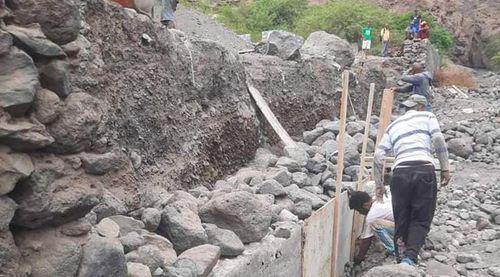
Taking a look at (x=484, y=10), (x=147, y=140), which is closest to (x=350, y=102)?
(x=147, y=140)

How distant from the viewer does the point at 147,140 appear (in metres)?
4.72

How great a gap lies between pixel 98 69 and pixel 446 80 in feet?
58.1

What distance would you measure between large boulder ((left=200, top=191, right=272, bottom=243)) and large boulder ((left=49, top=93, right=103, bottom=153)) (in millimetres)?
1562

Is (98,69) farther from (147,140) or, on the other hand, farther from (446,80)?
(446,80)

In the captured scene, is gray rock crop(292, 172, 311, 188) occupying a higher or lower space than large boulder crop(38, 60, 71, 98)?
lower

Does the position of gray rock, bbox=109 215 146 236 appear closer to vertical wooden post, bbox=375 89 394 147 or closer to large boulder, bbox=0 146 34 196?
large boulder, bbox=0 146 34 196

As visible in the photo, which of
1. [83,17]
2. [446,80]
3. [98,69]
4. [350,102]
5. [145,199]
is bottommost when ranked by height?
[446,80]

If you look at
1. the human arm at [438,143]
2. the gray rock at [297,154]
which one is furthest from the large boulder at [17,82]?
the gray rock at [297,154]

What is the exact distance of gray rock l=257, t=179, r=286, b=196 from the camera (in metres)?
4.89

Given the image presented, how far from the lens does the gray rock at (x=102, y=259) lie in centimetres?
222

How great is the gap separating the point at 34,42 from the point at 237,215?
6.72 ft

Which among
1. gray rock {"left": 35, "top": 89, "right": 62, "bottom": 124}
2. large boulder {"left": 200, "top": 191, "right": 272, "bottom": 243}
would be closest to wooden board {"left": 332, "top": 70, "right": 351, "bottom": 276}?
large boulder {"left": 200, "top": 191, "right": 272, "bottom": 243}

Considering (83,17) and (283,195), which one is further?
(283,195)

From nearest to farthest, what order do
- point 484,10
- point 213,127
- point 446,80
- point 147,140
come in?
point 147,140
point 213,127
point 446,80
point 484,10
